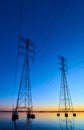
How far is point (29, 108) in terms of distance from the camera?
51031mm

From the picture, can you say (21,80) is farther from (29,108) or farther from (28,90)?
(29,108)

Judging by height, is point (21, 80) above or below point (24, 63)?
below

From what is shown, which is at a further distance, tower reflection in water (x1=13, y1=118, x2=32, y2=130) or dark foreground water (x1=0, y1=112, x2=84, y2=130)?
dark foreground water (x1=0, y1=112, x2=84, y2=130)

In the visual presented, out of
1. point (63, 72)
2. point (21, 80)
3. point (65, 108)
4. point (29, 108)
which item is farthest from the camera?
point (63, 72)

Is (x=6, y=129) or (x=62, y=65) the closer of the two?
(x=6, y=129)

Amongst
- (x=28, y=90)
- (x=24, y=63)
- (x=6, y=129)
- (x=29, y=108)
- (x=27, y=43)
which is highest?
(x=27, y=43)

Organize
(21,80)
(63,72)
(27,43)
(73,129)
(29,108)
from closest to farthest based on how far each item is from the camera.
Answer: (73,129) < (27,43) < (21,80) < (29,108) < (63,72)

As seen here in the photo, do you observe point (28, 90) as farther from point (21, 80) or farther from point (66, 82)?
point (66, 82)

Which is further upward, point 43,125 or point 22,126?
point 22,126

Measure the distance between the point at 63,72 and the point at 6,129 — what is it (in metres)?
29.5

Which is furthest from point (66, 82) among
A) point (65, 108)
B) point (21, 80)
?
point (21, 80)

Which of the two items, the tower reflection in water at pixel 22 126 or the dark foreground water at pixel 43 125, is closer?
the tower reflection in water at pixel 22 126

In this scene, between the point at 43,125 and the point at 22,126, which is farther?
the point at 43,125

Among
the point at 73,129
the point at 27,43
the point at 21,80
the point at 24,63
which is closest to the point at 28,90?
the point at 21,80
